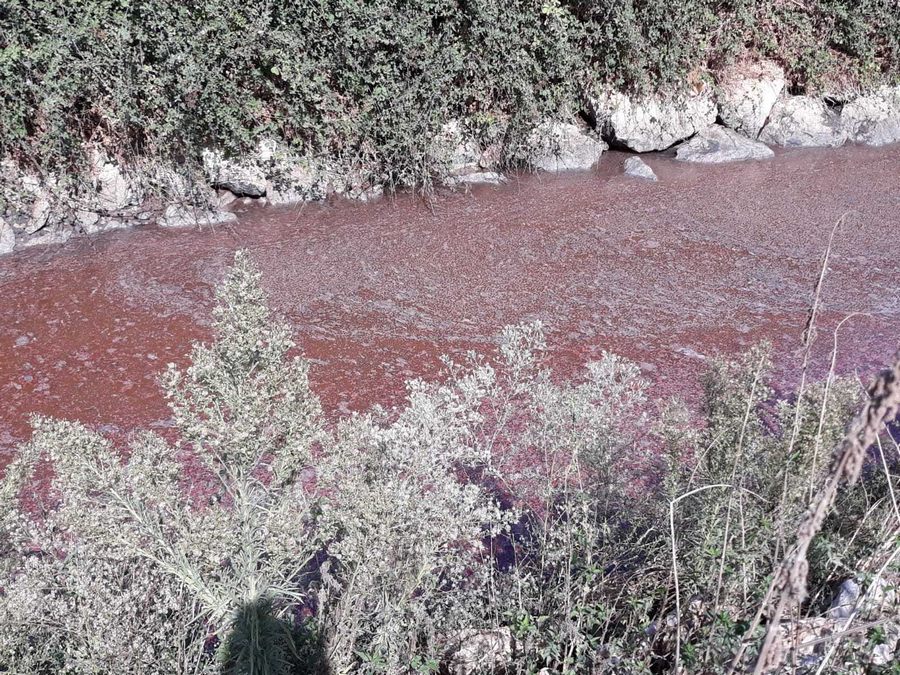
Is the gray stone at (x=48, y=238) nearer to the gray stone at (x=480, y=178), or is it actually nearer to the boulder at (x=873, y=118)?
the gray stone at (x=480, y=178)

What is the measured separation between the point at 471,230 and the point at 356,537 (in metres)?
5.45

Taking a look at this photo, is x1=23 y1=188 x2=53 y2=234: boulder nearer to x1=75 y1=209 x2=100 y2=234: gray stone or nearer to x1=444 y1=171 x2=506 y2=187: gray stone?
x1=75 y1=209 x2=100 y2=234: gray stone

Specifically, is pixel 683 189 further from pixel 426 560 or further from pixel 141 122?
pixel 426 560

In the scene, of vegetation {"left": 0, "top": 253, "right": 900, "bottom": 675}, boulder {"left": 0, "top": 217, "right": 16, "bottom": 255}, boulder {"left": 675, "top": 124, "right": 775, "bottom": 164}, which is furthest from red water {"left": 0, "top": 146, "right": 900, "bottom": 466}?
vegetation {"left": 0, "top": 253, "right": 900, "bottom": 675}

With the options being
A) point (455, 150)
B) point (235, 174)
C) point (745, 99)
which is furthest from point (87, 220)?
point (745, 99)

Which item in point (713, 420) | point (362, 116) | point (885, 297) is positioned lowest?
point (885, 297)

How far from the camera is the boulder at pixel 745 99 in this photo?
9648 millimetres

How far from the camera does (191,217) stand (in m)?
7.54

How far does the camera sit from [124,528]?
82.8 inches

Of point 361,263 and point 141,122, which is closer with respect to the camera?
point 361,263

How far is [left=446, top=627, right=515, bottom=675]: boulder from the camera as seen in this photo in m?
2.26

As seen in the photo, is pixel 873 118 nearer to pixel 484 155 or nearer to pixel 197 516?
pixel 484 155

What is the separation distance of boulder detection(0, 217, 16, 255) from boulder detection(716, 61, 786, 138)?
8.79 m

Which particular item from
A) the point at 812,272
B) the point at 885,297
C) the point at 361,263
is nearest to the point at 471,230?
the point at 361,263
